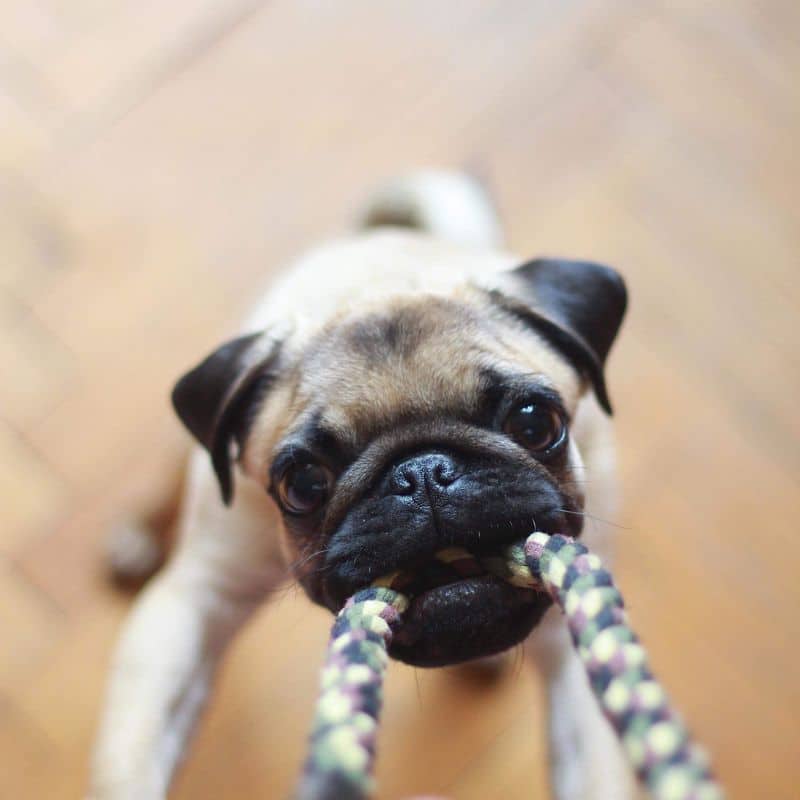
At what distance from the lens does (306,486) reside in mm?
1951

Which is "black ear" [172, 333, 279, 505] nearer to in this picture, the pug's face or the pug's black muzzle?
the pug's face

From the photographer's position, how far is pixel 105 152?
150 inches

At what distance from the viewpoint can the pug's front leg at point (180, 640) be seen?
7.48 ft

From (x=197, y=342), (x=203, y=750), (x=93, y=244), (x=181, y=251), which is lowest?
(x=203, y=750)

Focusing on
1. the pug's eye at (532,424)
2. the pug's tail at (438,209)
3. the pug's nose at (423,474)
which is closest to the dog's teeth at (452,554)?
the pug's nose at (423,474)

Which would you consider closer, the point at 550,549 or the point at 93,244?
the point at 550,549

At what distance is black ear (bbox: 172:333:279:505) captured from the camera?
217 centimetres

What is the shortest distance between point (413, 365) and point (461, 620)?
558mm

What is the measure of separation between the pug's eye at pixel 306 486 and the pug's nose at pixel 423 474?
210 mm

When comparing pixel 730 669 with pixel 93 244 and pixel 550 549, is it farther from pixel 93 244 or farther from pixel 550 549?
pixel 93 244

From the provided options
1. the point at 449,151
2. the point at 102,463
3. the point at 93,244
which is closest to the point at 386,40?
the point at 449,151

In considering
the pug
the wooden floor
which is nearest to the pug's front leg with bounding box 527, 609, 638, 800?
the pug

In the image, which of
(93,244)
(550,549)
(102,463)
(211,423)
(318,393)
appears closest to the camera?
(550,549)

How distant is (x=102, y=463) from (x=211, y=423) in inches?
53.4
